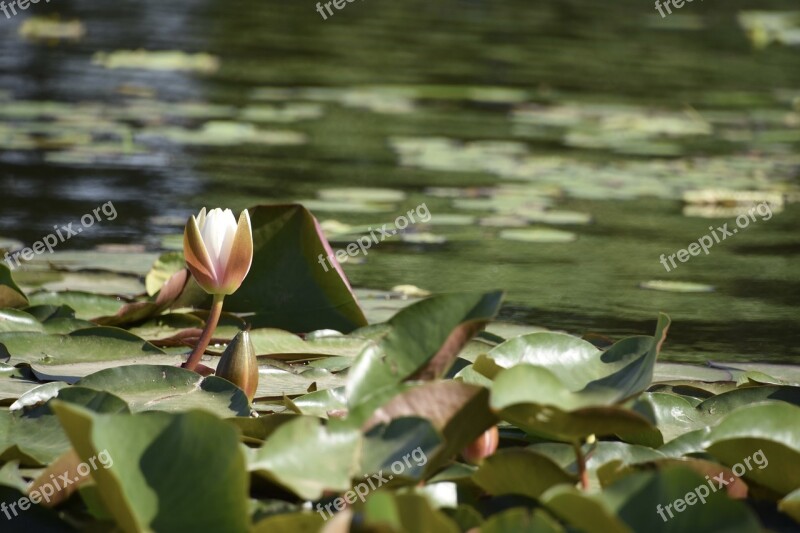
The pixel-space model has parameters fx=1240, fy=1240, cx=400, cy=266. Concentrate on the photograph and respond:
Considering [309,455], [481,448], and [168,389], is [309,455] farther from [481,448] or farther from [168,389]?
[168,389]

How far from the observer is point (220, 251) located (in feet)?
5.24

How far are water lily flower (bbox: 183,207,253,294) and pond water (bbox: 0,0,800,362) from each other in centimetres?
101

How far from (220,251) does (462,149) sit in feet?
11.3

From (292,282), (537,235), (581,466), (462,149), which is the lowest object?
(462,149)

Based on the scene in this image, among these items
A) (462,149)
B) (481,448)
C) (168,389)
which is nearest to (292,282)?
(168,389)

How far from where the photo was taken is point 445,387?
124cm

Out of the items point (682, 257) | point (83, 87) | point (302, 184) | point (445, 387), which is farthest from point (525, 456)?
point (83, 87)

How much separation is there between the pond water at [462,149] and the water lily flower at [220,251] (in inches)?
39.6

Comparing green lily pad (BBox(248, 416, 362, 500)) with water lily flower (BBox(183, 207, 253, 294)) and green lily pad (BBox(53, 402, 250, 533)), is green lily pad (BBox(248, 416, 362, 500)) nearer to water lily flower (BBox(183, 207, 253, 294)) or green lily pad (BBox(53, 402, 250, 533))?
green lily pad (BBox(53, 402, 250, 533))

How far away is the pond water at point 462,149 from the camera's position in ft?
9.78

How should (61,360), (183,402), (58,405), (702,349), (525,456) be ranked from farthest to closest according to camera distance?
(702,349) < (61,360) < (183,402) < (525,456) < (58,405)

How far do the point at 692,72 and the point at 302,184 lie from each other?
474 cm

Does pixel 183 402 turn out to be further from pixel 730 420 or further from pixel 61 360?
pixel 730 420

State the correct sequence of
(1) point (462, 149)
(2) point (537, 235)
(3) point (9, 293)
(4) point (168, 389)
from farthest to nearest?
(1) point (462, 149), (2) point (537, 235), (3) point (9, 293), (4) point (168, 389)
